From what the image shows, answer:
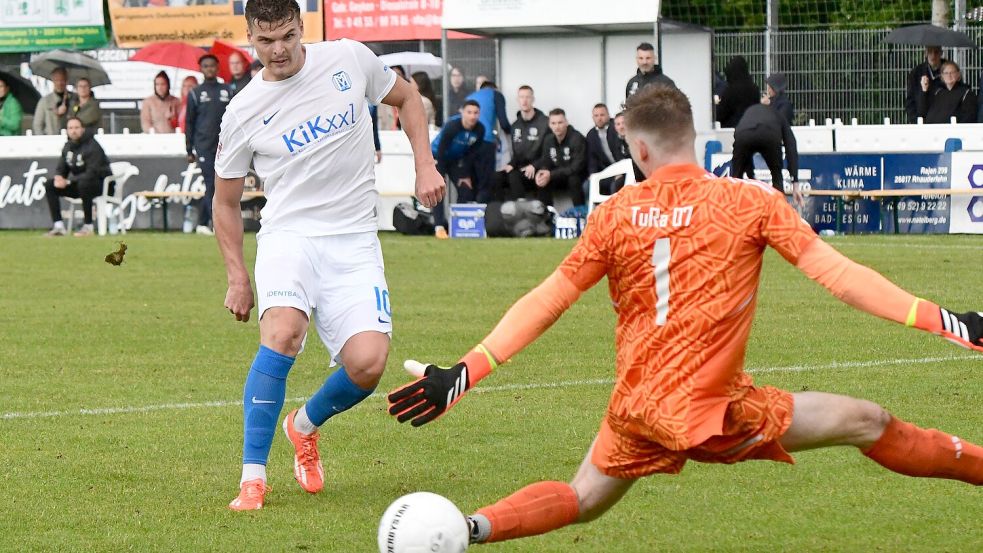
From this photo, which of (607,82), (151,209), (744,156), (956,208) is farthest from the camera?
(151,209)

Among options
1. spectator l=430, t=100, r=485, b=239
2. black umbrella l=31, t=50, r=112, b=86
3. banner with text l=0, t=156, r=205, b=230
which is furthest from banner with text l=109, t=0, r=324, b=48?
spectator l=430, t=100, r=485, b=239

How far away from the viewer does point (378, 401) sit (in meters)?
8.64

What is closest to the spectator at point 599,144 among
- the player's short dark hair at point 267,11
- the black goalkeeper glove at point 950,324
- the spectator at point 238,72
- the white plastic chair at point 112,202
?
the spectator at point 238,72

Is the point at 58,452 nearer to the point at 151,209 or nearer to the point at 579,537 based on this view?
the point at 579,537

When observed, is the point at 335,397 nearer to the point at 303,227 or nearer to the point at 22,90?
the point at 303,227

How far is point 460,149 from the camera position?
21.2 metres

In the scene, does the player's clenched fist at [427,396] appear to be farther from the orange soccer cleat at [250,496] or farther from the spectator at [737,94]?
the spectator at [737,94]

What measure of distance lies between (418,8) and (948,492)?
25.4 meters

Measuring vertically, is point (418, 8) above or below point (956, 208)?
above

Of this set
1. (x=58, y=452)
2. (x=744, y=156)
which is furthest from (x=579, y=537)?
(x=744, y=156)

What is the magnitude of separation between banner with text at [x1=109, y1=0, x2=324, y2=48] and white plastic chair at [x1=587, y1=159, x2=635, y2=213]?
479 inches

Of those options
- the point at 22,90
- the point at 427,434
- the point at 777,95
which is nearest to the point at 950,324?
the point at 427,434

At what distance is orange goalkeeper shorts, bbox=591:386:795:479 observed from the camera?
14.7ft

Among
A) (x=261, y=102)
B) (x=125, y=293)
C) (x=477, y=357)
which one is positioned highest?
(x=261, y=102)
